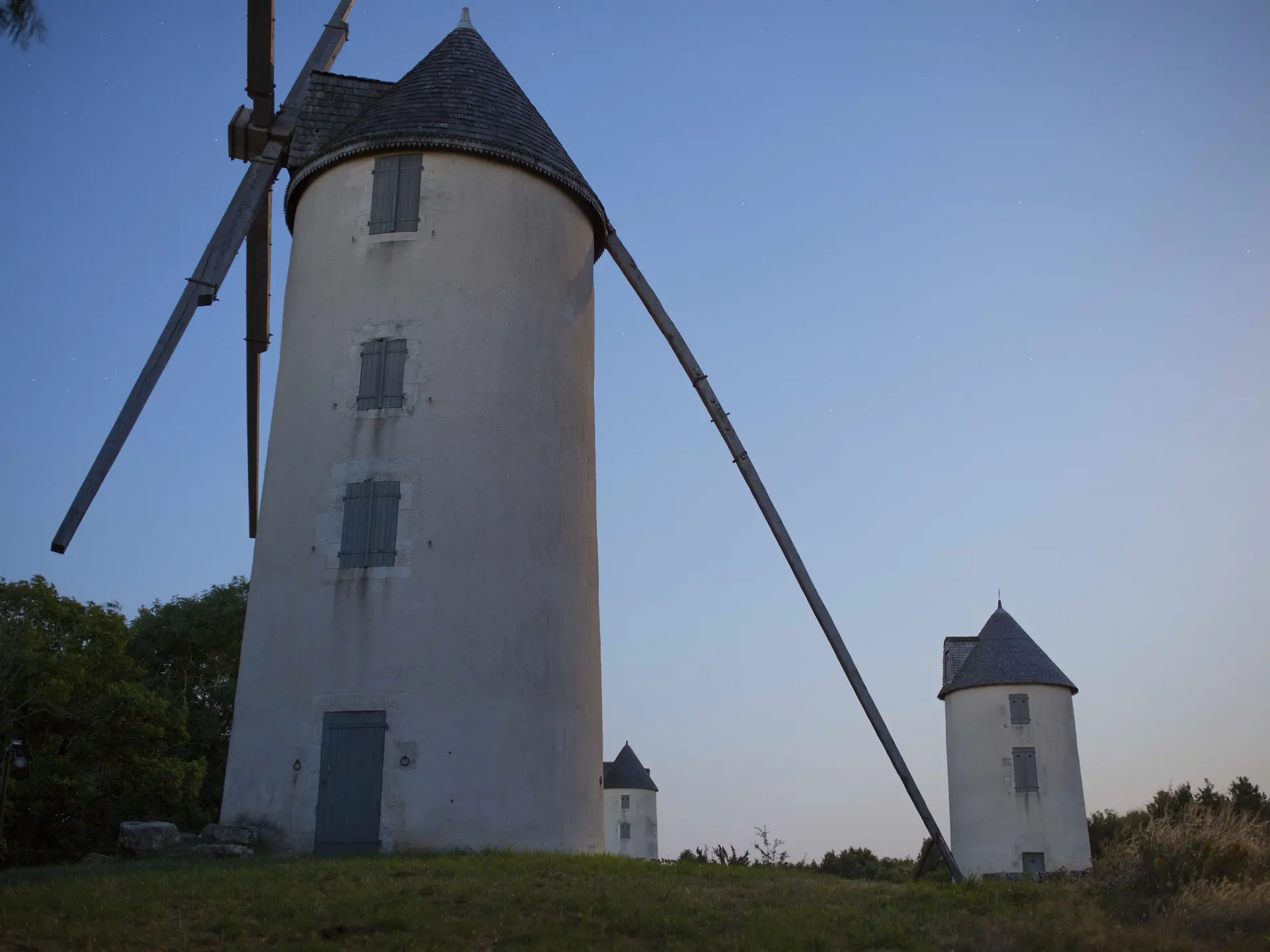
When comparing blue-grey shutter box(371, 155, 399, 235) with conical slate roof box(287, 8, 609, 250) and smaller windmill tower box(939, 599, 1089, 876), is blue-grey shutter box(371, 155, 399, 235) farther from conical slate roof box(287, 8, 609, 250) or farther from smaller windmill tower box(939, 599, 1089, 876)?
smaller windmill tower box(939, 599, 1089, 876)

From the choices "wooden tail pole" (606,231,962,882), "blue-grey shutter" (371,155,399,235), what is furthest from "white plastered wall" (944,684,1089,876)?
"blue-grey shutter" (371,155,399,235)

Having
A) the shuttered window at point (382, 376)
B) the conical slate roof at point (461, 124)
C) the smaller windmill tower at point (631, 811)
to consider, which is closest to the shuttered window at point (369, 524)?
the shuttered window at point (382, 376)

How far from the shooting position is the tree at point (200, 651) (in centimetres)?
3603

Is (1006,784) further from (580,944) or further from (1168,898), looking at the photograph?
(580,944)

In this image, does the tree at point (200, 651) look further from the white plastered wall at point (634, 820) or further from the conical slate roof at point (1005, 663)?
the conical slate roof at point (1005, 663)

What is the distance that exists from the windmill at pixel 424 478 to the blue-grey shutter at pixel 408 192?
29 millimetres

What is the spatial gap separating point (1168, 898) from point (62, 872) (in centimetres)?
1125

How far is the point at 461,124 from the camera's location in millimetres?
17062

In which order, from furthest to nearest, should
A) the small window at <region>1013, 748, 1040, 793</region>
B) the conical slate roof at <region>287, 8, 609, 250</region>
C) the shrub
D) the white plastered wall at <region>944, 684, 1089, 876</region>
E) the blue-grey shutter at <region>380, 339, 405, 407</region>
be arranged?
the small window at <region>1013, 748, 1040, 793</region> → the white plastered wall at <region>944, 684, 1089, 876</region> → the conical slate roof at <region>287, 8, 609, 250</region> → the blue-grey shutter at <region>380, 339, 405, 407</region> → the shrub

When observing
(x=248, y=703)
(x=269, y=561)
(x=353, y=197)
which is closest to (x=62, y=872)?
(x=248, y=703)

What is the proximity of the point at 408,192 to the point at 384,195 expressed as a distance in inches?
14.3

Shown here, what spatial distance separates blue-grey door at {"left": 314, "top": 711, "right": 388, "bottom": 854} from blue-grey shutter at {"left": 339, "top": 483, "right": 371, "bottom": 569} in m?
1.98

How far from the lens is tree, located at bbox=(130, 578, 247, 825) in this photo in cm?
3603

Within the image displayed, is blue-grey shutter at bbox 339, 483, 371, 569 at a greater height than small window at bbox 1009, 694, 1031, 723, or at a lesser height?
greater
